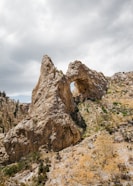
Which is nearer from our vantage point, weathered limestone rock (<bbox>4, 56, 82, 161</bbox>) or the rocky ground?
the rocky ground

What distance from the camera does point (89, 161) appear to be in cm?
3188

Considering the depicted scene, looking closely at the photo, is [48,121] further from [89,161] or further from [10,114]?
[10,114]

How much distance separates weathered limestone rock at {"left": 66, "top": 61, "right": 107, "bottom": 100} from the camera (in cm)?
4880

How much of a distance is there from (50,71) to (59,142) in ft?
38.7

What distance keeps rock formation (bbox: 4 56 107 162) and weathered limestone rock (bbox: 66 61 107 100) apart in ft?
18.1

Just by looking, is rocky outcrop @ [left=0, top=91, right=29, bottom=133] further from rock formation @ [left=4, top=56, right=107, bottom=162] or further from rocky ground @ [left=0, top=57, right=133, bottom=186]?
rocky ground @ [left=0, top=57, right=133, bottom=186]

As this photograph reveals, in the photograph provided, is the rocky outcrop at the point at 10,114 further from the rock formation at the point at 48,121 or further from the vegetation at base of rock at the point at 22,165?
the vegetation at base of rock at the point at 22,165

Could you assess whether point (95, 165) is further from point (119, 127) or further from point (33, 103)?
point (33, 103)

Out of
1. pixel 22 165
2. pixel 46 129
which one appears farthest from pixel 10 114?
pixel 22 165

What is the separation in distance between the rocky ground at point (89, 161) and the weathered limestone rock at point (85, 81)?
7.99 metres

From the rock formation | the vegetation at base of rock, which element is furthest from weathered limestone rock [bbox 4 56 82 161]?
the vegetation at base of rock

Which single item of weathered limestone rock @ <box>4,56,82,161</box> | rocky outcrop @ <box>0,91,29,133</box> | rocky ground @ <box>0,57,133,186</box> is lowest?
rocky ground @ <box>0,57,133,186</box>

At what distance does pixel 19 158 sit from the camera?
35.7 m

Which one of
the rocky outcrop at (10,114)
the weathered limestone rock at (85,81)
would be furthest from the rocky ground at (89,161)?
the rocky outcrop at (10,114)
